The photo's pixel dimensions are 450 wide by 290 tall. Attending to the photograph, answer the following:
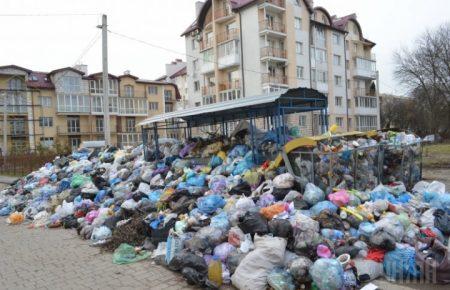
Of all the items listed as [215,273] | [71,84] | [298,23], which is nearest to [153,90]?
[71,84]

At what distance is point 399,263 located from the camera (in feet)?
14.6

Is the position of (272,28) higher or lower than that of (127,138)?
higher

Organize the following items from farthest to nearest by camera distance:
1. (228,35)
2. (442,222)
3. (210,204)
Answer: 1. (228,35)
2. (210,204)
3. (442,222)

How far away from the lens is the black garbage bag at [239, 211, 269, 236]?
5.14m

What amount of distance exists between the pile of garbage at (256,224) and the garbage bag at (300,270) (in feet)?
0.04

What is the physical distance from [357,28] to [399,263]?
45764 millimetres

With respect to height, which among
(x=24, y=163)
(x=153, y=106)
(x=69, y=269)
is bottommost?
(x=69, y=269)

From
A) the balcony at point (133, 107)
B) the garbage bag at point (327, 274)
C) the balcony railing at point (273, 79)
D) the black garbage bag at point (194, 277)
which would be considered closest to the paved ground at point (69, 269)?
the black garbage bag at point (194, 277)

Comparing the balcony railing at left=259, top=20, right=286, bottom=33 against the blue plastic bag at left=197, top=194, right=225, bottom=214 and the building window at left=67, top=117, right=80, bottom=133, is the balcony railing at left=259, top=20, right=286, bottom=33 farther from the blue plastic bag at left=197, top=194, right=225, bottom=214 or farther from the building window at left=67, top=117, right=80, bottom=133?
the blue plastic bag at left=197, top=194, right=225, bottom=214

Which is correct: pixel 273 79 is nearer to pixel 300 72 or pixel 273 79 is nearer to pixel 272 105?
pixel 300 72

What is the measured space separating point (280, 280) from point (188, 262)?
1.25 m

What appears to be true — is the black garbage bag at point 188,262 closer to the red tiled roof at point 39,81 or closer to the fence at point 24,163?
the fence at point 24,163

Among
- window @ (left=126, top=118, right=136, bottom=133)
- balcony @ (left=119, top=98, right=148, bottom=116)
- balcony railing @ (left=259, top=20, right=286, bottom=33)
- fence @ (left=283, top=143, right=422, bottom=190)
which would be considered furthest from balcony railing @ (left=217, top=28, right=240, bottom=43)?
fence @ (left=283, top=143, right=422, bottom=190)

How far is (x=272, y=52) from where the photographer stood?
108 feet
